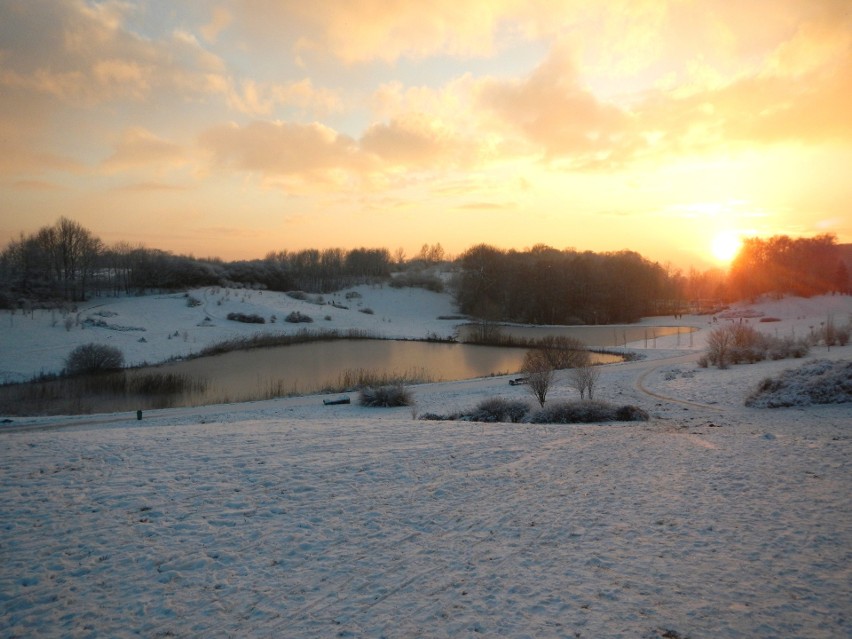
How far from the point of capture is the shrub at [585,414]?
722 inches

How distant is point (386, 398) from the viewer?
24.0 metres

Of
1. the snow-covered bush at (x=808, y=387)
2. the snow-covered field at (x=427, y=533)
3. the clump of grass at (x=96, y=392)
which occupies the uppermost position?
the snow-covered bush at (x=808, y=387)

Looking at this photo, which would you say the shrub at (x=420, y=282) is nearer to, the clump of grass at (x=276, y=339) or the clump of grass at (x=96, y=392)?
the clump of grass at (x=276, y=339)

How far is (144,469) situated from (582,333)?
64.6m

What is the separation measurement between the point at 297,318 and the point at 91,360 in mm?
29217

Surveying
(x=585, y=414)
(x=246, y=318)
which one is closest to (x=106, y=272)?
(x=246, y=318)

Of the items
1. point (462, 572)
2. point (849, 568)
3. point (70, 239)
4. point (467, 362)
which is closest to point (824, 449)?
point (849, 568)

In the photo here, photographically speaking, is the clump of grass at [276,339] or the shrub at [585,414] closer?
the shrub at [585,414]

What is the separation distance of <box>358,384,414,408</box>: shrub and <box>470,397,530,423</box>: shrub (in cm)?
442

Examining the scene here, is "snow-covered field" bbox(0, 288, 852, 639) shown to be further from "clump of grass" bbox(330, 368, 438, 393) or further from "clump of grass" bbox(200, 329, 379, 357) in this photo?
"clump of grass" bbox(200, 329, 379, 357)

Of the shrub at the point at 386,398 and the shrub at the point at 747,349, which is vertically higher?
the shrub at the point at 747,349

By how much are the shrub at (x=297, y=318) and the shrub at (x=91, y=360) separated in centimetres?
2709

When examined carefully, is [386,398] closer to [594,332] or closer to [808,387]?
[808,387]

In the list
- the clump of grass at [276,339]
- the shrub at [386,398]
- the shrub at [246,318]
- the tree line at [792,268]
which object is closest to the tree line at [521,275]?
the tree line at [792,268]
